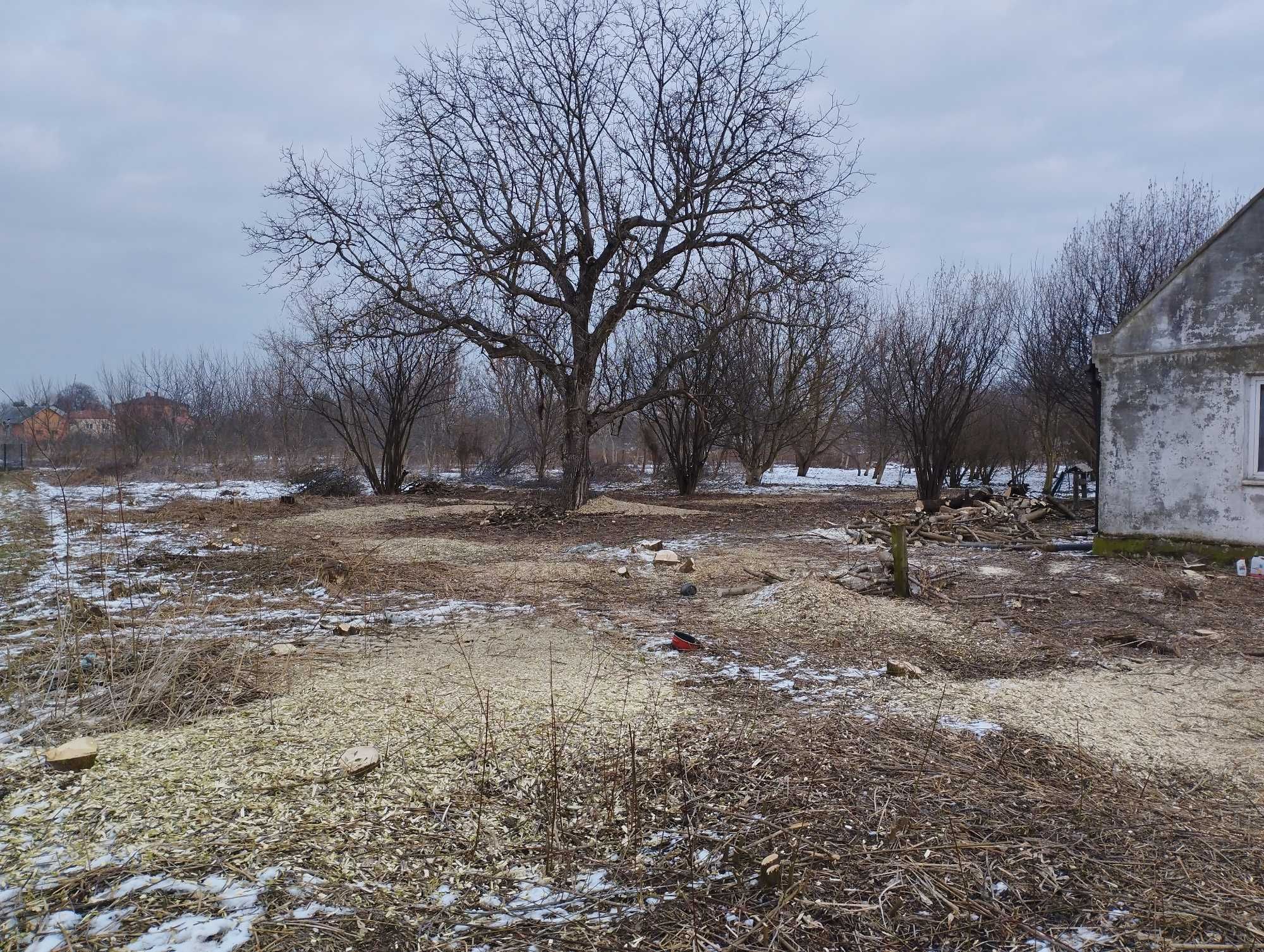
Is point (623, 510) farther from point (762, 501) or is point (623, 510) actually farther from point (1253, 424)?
point (1253, 424)

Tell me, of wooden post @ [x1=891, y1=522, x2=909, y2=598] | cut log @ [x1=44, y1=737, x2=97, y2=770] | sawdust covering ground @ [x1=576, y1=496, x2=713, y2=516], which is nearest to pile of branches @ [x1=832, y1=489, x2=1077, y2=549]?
sawdust covering ground @ [x1=576, y1=496, x2=713, y2=516]

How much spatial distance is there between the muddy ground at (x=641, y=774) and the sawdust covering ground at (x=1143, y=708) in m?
0.03

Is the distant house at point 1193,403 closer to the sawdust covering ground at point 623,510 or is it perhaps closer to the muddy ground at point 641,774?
the muddy ground at point 641,774

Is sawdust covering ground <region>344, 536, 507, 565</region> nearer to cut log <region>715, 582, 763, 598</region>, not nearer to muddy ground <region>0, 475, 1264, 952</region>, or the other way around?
muddy ground <region>0, 475, 1264, 952</region>

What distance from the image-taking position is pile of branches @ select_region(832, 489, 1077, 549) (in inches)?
428

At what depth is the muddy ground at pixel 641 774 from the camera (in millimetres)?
2270

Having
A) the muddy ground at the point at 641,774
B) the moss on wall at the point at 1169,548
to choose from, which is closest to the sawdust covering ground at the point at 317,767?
the muddy ground at the point at 641,774

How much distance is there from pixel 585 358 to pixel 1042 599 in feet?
29.7

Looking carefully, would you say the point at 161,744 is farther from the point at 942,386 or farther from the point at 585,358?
the point at 942,386

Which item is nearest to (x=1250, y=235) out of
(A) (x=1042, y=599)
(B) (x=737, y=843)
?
(A) (x=1042, y=599)

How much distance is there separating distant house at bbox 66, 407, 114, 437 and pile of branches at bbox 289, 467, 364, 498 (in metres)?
10.5

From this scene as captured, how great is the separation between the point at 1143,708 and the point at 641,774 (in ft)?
9.74

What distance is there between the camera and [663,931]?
220cm

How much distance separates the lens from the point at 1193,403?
855cm
